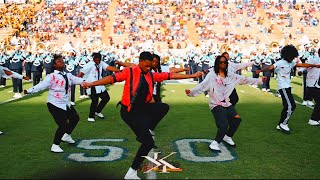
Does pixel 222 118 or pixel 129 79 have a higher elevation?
pixel 129 79

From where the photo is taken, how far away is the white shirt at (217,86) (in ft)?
22.5

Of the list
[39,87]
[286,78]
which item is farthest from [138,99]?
[286,78]

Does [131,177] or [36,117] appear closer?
[131,177]

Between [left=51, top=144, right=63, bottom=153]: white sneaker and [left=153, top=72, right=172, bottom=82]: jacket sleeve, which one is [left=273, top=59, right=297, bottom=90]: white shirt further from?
[left=51, top=144, right=63, bottom=153]: white sneaker

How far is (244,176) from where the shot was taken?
18.1 ft

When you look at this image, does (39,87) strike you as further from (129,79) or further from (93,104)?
(93,104)

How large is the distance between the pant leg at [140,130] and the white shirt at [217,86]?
5.20 feet

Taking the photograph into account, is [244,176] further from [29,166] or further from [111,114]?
[111,114]

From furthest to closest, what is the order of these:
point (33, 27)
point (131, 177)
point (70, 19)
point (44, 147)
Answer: point (70, 19) → point (33, 27) → point (44, 147) → point (131, 177)

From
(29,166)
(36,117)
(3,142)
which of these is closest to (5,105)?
(36,117)

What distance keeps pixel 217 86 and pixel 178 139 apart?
151 cm

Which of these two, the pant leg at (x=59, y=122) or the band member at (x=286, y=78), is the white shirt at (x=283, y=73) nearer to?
the band member at (x=286, y=78)

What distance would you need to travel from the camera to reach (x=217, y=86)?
6895mm

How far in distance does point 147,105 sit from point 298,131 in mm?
4281
